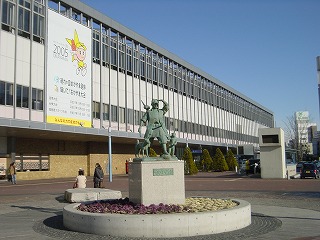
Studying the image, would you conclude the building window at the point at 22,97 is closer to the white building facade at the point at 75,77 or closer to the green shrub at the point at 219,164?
the white building facade at the point at 75,77

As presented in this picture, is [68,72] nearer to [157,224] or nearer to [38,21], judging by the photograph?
[38,21]

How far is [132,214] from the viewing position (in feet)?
32.4

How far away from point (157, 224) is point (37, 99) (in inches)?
1031

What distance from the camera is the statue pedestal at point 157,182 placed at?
11297 mm

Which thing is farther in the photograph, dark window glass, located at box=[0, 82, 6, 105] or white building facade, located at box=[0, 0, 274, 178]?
white building facade, located at box=[0, 0, 274, 178]

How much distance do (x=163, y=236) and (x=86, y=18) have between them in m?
34.0

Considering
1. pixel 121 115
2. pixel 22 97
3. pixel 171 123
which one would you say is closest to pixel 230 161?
pixel 171 123

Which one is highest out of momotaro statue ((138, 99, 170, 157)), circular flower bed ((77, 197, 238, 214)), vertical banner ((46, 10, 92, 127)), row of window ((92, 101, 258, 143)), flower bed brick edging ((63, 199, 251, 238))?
vertical banner ((46, 10, 92, 127))

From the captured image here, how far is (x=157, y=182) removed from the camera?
11398mm

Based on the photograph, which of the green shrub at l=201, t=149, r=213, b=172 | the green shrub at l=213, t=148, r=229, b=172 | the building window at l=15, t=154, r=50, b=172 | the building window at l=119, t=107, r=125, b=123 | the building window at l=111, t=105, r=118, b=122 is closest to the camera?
the building window at l=15, t=154, r=50, b=172

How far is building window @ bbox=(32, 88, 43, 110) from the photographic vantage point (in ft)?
107

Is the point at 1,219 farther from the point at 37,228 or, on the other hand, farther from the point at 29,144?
the point at 29,144

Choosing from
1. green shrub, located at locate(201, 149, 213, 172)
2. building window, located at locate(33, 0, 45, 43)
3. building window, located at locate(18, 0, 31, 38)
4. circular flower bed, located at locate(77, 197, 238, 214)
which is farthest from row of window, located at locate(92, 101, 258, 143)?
circular flower bed, located at locate(77, 197, 238, 214)

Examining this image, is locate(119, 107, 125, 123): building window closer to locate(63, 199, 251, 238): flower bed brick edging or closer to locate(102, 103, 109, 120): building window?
locate(102, 103, 109, 120): building window
